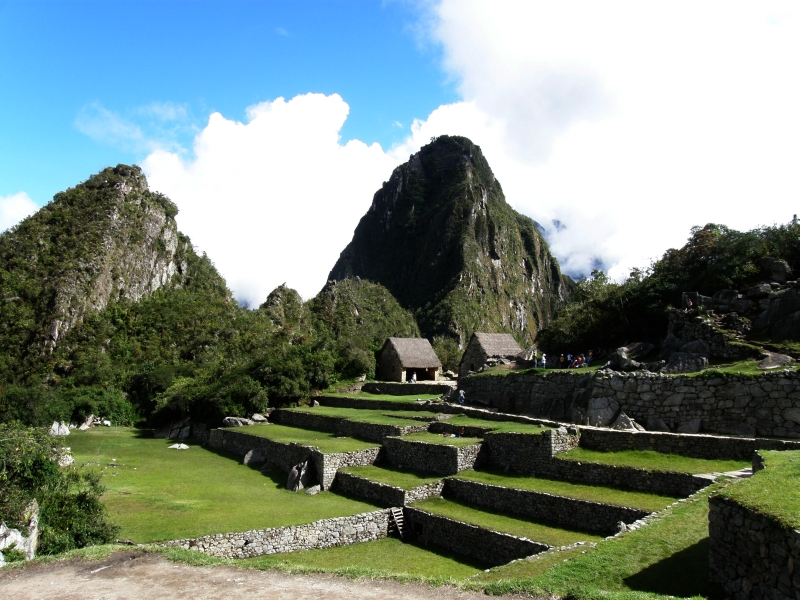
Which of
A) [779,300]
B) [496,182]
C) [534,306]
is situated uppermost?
[496,182]

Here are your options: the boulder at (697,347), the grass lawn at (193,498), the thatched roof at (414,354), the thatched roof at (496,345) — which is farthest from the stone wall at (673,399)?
the thatched roof at (414,354)

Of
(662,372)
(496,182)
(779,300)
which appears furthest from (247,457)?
(496,182)

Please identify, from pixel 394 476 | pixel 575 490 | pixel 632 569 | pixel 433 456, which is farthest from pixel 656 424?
pixel 632 569

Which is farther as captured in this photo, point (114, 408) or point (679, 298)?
point (114, 408)

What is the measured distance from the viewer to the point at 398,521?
16.4 metres

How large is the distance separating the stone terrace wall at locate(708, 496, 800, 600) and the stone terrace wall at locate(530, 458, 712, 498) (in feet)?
18.8

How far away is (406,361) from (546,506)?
2689 cm

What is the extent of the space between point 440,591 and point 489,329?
11348 centimetres

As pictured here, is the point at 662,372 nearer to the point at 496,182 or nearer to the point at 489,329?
the point at 489,329

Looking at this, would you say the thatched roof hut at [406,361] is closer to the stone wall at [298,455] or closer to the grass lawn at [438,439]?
the stone wall at [298,455]

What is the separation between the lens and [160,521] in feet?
48.4

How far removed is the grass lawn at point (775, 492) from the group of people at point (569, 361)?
14.5 meters

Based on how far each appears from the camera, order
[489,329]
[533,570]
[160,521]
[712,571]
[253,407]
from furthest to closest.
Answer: [489,329], [253,407], [160,521], [533,570], [712,571]

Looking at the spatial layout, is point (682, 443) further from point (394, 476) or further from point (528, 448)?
point (394, 476)
